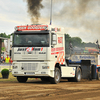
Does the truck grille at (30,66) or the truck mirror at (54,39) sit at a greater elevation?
the truck mirror at (54,39)

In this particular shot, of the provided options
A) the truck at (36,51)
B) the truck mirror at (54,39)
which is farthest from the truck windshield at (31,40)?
the truck mirror at (54,39)

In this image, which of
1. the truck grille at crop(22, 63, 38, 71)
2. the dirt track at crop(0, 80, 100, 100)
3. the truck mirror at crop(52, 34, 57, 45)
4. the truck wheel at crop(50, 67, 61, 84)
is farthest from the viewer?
the truck wheel at crop(50, 67, 61, 84)

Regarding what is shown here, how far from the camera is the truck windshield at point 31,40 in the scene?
17156mm

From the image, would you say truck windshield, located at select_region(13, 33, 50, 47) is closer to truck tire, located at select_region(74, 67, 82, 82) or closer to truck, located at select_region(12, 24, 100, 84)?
truck, located at select_region(12, 24, 100, 84)

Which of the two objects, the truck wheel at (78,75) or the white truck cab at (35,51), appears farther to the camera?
the truck wheel at (78,75)

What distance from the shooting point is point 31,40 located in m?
17.3

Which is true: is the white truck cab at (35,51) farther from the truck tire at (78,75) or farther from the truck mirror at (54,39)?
the truck tire at (78,75)

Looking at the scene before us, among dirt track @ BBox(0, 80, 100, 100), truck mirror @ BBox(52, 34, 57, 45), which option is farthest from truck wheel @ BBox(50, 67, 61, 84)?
dirt track @ BBox(0, 80, 100, 100)

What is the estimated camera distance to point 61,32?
18719 mm

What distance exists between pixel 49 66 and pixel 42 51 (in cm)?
99

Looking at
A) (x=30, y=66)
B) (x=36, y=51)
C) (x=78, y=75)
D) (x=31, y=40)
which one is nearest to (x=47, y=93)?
(x=36, y=51)

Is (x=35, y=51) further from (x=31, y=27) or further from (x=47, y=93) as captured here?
(x=47, y=93)

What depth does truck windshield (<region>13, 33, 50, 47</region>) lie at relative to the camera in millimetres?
17156

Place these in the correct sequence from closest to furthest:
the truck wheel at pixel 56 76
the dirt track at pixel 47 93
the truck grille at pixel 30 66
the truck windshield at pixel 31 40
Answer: the dirt track at pixel 47 93
the truck windshield at pixel 31 40
the truck grille at pixel 30 66
the truck wheel at pixel 56 76
